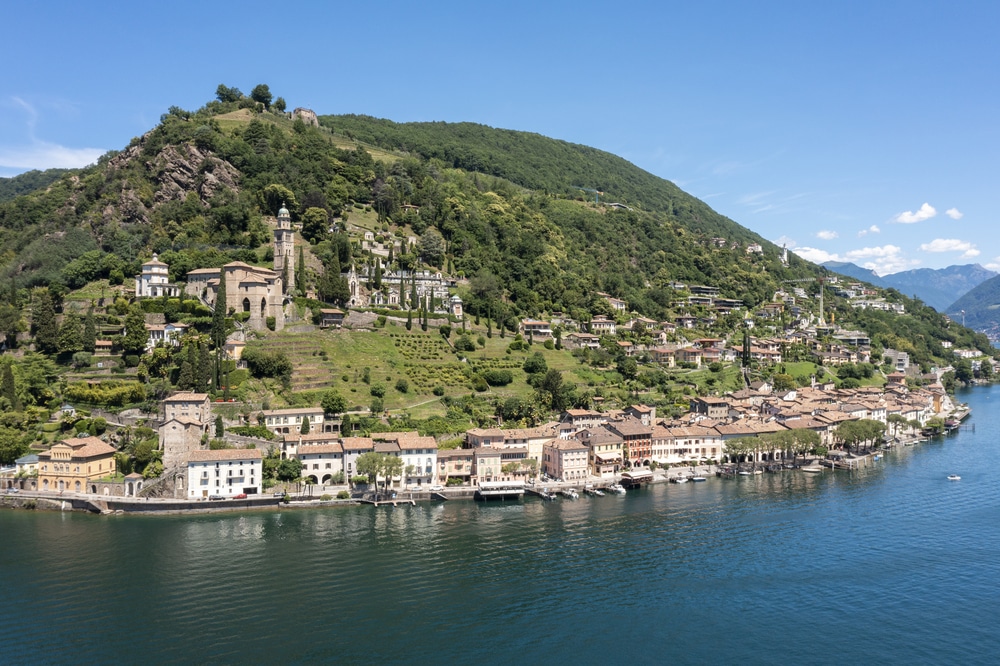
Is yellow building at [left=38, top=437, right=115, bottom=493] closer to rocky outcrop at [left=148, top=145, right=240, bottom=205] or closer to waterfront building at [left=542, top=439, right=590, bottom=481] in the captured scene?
waterfront building at [left=542, top=439, right=590, bottom=481]

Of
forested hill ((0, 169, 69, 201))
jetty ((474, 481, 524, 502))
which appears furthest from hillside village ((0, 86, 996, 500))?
forested hill ((0, 169, 69, 201))

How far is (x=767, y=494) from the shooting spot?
5988cm

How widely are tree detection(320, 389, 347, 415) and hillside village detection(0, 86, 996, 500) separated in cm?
21

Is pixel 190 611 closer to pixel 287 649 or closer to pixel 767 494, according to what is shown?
pixel 287 649

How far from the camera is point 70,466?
53.8m

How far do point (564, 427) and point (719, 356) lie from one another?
44.8 m

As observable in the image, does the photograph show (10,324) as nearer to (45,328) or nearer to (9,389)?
(45,328)

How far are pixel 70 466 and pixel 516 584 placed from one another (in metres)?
36.7

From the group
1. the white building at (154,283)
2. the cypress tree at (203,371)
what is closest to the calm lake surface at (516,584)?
the cypress tree at (203,371)

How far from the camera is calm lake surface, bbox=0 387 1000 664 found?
1273 inches

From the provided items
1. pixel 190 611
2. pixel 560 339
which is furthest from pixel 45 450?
pixel 560 339

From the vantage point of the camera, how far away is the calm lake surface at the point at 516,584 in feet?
106

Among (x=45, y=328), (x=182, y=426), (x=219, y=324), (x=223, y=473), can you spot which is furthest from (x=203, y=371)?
(x=45, y=328)

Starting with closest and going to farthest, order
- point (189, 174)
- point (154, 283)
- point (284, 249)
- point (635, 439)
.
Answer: point (635, 439) → point (154, 283) → point (284, 249) → point (189, 174)
